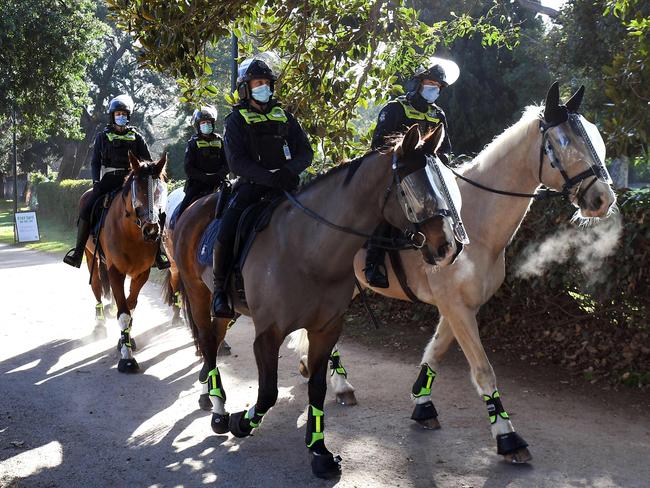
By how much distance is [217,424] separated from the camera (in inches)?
229

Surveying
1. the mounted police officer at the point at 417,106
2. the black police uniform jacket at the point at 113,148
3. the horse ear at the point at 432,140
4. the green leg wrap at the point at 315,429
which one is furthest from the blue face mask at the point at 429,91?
the black police uniform jacket at the point at 113,148

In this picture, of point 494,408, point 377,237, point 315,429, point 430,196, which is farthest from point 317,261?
point 494,408

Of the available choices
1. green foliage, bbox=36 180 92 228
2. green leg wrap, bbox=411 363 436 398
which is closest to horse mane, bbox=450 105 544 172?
green leg wrap, bbox=411 363 436 398

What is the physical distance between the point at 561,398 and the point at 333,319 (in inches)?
116

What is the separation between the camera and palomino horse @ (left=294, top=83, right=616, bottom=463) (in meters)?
5.21

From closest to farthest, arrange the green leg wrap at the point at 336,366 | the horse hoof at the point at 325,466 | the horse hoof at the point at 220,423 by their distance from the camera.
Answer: the horse hoof at the point at 325,466
the horse hoof at the point at 220,423
the green leg wrap at the point at 336,366

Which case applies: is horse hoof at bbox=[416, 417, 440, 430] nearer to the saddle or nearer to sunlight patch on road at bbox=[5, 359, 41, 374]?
the saddle

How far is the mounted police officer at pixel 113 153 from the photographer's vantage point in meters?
9.33

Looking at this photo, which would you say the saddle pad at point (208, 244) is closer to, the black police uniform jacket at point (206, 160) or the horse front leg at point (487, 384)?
the horse front leg at point (487, 384)

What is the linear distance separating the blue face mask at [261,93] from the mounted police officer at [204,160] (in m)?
3.17

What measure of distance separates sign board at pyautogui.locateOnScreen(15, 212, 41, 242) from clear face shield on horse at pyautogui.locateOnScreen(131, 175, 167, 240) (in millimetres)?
17867

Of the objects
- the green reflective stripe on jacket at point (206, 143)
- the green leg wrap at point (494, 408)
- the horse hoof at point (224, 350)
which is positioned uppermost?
the green reflective stripe on jacket at point (206, 143)

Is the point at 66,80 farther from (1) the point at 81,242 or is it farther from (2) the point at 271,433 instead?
(2) the point at 271,433

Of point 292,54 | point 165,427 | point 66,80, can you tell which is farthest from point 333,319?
point 66,80
